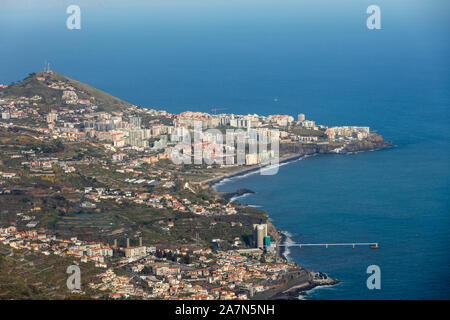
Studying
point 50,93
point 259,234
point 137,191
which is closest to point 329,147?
point 137,191

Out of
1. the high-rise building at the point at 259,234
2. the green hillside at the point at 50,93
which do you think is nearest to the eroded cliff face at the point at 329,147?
the green hillside at the point at 50,93

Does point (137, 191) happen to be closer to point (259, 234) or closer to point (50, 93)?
point (259, 234)

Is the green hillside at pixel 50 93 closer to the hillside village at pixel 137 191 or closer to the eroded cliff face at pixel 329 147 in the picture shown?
the hillside village at pixel 137 191

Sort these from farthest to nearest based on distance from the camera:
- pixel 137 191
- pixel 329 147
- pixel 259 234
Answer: pixel 329 147 → pixel 137 191 → pixel 259 234

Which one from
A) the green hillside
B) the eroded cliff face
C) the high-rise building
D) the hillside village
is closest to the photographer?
the hillside village

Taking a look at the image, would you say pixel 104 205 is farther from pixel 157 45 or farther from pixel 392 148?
pixel 157 45

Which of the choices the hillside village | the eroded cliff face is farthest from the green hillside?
the eroded cliff face

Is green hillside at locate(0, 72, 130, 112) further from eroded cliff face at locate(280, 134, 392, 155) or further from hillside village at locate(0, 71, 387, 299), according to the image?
eroded cliff face at locate(280, 134, 392, 155)
